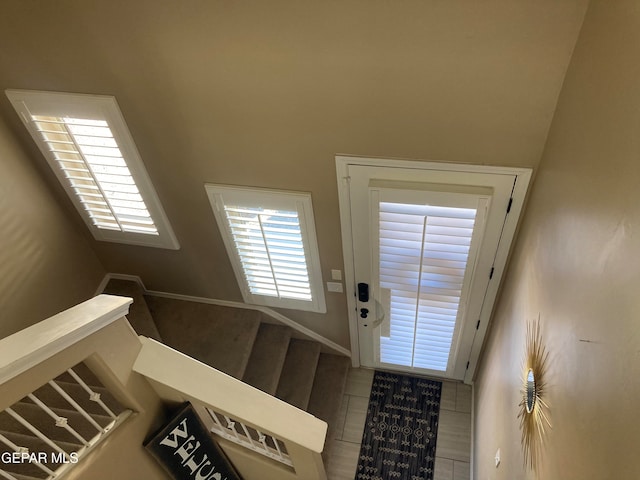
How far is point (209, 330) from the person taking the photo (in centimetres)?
376

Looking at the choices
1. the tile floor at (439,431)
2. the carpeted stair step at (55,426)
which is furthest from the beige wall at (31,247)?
the tile floor at (439,431)

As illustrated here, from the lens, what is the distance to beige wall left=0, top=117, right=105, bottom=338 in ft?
9.84

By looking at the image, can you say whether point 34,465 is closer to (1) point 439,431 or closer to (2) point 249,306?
(2) point 249,306

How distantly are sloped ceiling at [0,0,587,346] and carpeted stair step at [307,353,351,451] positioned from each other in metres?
1.47

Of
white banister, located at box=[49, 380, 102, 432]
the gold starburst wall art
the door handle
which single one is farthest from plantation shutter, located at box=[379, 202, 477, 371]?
white banister, located at box=[49, 380, 102, 432]

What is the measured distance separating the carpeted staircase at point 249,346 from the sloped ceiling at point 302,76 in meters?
1.26

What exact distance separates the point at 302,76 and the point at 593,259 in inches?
58.6

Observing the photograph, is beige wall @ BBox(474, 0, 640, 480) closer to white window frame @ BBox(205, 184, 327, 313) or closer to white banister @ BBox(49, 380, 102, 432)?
white window frame @ BBox(205, 184, 327, 313)

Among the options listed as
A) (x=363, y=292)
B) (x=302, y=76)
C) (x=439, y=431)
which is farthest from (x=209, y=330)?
(x=302, y=76)

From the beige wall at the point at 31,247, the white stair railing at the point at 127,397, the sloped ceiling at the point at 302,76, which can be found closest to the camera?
the white stair railing at the point at 127,397

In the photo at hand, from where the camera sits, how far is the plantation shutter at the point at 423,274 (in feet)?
8.86

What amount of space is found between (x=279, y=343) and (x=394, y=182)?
177cm

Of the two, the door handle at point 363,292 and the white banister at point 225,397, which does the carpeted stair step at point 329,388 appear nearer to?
the door handle at point 363,292

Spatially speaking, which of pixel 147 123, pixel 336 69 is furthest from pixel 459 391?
pixel 147 123
